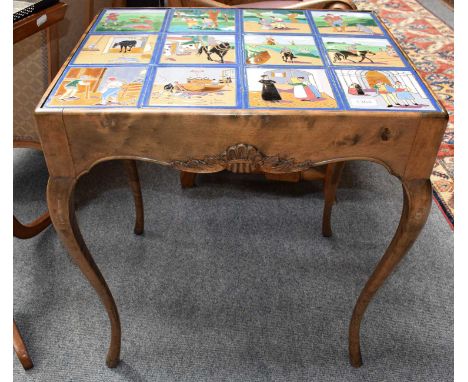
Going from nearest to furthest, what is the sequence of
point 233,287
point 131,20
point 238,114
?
point 238,114 → point 131,20 → point 233,287

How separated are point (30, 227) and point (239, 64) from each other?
39.0 inches

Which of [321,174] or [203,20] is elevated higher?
[203,20]

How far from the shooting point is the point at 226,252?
5.14 ft

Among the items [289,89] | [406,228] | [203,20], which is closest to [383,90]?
[289,89]

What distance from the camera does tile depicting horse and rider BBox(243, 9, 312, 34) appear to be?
1173 mm

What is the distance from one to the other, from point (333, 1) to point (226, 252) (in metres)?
1.03

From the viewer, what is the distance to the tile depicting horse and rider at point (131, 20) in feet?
3.76

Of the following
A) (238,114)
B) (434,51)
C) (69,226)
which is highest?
(238,114)

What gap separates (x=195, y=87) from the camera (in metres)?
0.91

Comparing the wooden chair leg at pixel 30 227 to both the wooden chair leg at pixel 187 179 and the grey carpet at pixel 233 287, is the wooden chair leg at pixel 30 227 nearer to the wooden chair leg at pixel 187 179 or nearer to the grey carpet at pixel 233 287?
the grey carpet at pixel 233 287

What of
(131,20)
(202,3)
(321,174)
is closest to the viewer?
(131,20)

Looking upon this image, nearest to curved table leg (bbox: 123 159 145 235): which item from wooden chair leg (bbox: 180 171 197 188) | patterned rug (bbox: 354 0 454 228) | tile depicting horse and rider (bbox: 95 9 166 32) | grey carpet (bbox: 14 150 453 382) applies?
grey carpet (bbox: 14 150 453 382)

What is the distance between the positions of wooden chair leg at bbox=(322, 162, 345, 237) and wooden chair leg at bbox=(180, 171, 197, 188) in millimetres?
555

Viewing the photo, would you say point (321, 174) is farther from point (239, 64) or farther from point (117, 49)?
→ point (117, 49)
